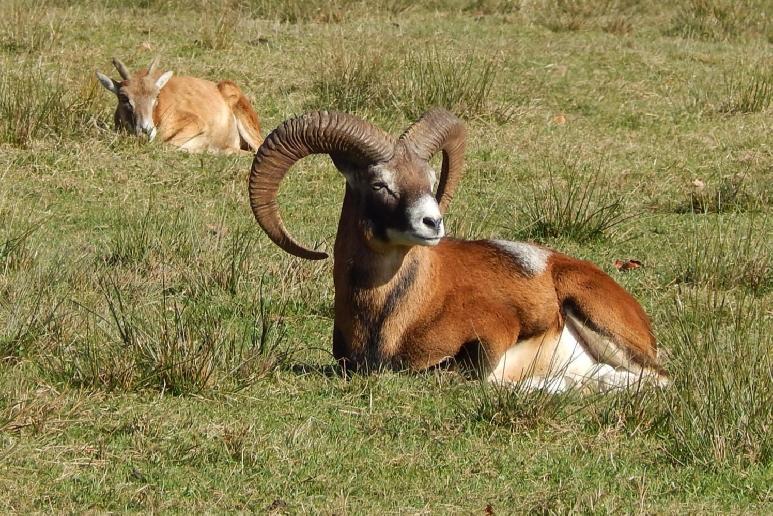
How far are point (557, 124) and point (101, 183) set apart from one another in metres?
4.80

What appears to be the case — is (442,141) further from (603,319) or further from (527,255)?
(603,319)

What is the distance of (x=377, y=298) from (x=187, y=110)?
318 inches

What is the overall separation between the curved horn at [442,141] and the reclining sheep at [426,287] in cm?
1

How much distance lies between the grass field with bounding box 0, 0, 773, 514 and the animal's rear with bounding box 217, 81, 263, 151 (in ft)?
1.70

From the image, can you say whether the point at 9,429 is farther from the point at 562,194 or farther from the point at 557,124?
the point at 557,124

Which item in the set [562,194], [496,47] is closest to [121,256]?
[562,194]

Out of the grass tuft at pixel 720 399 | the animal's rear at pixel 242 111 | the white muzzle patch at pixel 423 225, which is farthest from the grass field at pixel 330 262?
the white muzzle patch at pixel 423 225

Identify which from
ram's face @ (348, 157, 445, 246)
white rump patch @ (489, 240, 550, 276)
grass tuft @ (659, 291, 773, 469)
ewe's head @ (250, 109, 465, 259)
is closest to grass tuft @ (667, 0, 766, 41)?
white rump patch @ (489, 240, 550, 276)

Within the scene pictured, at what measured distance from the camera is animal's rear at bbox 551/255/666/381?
27.3 ft

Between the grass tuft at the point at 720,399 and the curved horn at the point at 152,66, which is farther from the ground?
the grass tuft at the point at 720,399

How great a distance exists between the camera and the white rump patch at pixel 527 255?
841cm

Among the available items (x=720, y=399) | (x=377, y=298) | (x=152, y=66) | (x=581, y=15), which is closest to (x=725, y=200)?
(x=377, y=298)

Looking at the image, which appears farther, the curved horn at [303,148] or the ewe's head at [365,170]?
the curved horn at [303,148]

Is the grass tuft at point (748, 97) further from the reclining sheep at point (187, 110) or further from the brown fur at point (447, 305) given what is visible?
the brown fur at point (447, 305)
